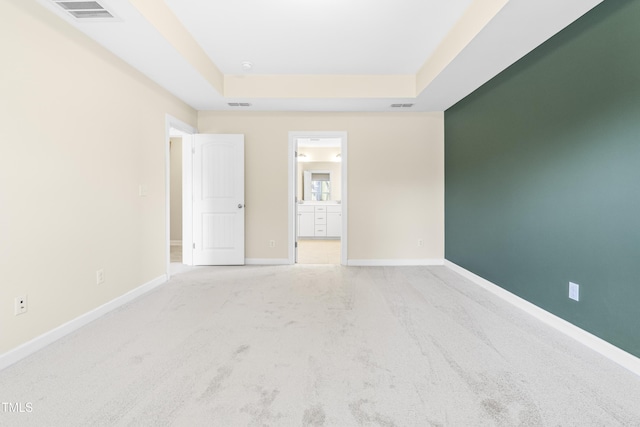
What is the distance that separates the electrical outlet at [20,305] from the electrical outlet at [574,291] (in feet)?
12.7

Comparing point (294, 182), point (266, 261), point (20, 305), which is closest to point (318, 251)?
point (266, 261)

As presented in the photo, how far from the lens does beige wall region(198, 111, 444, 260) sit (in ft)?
15.2

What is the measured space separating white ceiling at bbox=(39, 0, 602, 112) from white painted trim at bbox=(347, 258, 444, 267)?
232cm

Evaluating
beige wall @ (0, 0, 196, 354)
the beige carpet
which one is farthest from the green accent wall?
beige wall @ (0, 0, 196, 354)

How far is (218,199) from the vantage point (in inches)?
179

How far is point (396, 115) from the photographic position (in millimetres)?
4613

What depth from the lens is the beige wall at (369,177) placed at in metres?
4.63

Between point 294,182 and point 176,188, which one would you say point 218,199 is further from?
point 176,188

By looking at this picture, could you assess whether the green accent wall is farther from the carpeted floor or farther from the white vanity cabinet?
the white vanity cabinet

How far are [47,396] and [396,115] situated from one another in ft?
15.4

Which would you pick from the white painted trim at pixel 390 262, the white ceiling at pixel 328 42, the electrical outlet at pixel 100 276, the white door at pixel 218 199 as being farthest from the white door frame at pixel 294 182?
the electrical outlet at pixel 100 276

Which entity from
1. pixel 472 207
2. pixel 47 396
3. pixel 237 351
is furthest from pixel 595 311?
pixel 47 396

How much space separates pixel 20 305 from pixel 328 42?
333 cm

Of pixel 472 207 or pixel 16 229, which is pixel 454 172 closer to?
pixel 472 207
